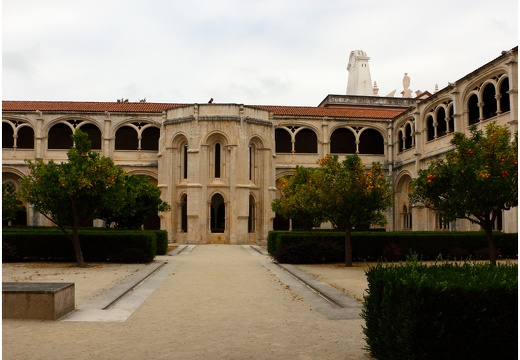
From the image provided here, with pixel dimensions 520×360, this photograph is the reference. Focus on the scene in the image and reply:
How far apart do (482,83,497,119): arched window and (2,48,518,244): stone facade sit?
0.18 ft

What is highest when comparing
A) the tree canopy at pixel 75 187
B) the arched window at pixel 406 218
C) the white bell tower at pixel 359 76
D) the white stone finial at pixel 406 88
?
the white bell tower at pixel 359 76

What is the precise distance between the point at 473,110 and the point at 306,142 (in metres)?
14.4

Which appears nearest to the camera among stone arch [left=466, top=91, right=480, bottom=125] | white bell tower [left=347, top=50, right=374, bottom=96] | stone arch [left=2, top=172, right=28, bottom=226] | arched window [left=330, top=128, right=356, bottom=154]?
stone arch [left=466, top=91, right=480, bottom=125]

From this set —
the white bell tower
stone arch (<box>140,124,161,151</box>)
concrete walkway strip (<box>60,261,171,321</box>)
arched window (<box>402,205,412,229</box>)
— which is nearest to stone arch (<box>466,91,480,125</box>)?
arched window (<box>402,205,412,229</box>)

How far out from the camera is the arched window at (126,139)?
42719 millimetres

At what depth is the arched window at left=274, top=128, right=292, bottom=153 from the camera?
43.1 meters

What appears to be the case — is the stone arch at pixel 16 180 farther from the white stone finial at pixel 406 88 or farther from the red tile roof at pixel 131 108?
the white stone finial at pixel 406 88

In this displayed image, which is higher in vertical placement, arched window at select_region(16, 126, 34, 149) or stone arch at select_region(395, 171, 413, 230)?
arched window at select_region(16, 126, 34, 149)

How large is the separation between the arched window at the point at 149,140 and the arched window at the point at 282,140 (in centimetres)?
963

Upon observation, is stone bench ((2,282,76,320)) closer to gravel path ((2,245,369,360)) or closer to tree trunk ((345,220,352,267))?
gravel path ((2,245,369,360))

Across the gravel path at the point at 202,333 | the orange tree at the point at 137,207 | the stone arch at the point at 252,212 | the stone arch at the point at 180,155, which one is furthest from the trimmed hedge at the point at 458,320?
the stone arch at the point at 180,155

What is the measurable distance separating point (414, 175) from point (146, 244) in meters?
23.4

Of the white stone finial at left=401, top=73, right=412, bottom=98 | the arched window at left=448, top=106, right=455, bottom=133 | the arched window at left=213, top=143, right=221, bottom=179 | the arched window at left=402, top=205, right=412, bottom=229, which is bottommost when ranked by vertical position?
the arched window at left=402, top=205, right=412, bottom=229

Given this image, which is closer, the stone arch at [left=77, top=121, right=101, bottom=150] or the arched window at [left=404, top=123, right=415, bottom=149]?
the arched window at [left=404, top=123, right=415, bottom=149]
